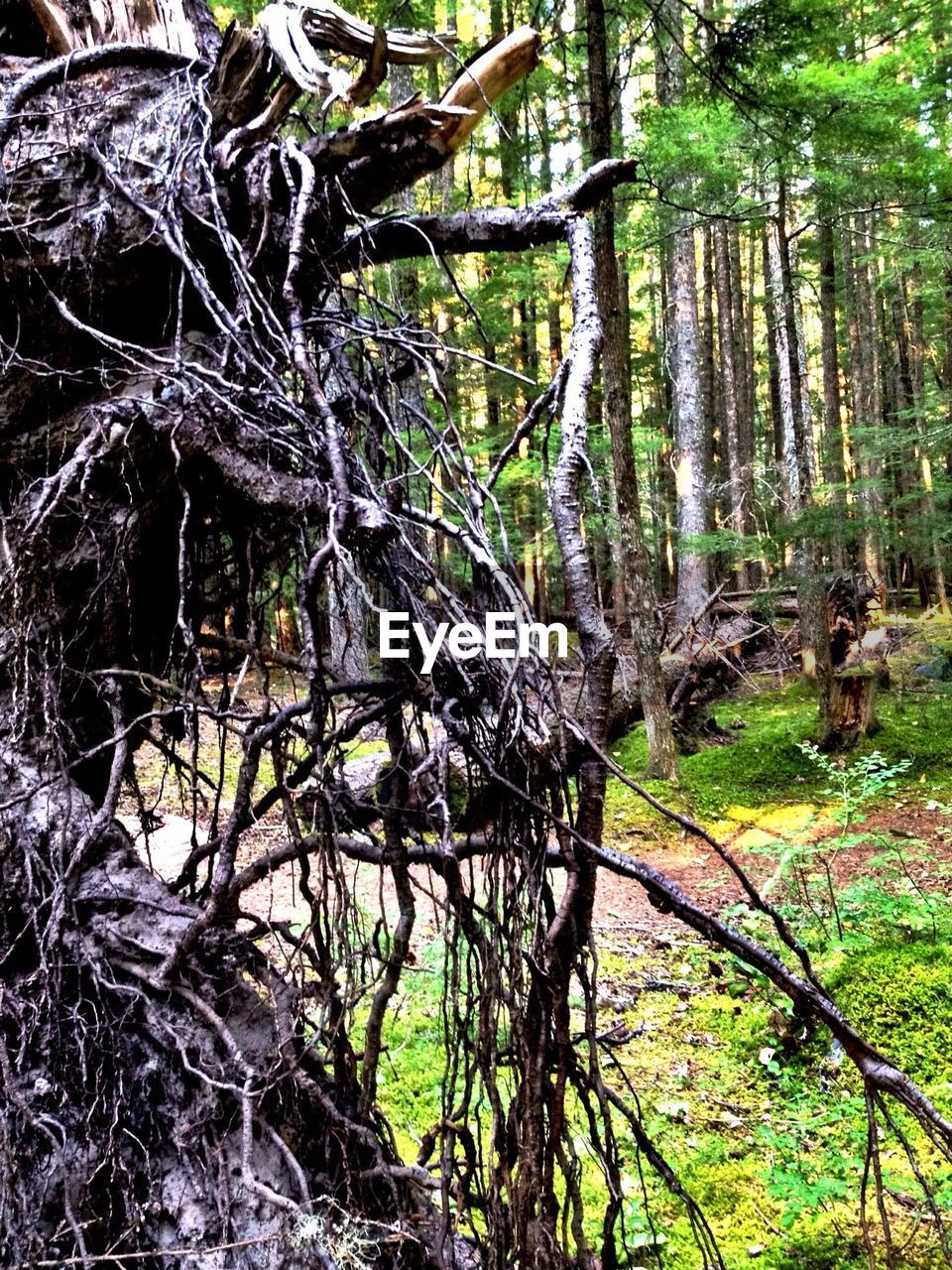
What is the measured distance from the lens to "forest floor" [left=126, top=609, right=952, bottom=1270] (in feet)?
9.43

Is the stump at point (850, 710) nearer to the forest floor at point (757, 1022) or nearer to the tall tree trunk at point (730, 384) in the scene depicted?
the forest floor at point (757, 1022)

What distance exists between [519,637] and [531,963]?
680 millimetres

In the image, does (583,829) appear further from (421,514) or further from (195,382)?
(195,382)

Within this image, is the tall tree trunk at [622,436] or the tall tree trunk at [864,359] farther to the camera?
the tall tree trunk at [864,359]

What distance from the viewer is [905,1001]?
3.83m

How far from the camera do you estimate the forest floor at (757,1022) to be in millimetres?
2873

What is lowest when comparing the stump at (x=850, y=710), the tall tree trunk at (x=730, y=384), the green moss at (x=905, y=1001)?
the green moss at (x=905, y=1001)

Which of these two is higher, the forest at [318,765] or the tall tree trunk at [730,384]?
the tall tree trunk at [730,384]

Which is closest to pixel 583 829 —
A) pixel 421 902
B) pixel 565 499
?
pixel 565 499

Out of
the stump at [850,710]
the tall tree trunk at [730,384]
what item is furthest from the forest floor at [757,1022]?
the tall tree trunk at [730,384]

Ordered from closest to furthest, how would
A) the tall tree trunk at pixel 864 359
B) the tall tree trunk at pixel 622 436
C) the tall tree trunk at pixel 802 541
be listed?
the tall tree trunk at pixel 622 436
the tall tree trunk at pixel 802 541
the tall tree trunk at pixel 864 359

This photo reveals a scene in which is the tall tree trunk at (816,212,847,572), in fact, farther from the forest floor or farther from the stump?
the forest floor

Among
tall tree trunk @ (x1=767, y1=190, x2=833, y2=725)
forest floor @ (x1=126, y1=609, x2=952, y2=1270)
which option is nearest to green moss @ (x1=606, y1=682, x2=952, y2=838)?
forest floor @ (x1=126, y1=609, x2=952, y2=1270)

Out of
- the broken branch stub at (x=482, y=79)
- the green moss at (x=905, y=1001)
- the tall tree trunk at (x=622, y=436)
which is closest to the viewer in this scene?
the broken branch stub at (x=482, y=79)
